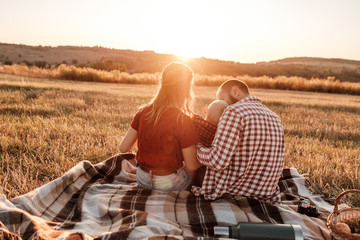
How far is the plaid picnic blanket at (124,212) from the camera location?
2.29m

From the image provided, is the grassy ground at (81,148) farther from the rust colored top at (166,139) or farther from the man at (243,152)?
the rust colored top at (166,139)

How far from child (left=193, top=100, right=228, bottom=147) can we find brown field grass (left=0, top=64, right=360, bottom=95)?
70.8 feet

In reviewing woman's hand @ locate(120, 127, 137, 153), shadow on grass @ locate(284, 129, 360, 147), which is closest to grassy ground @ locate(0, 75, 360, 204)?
shadow on grass @ locate(284, 129, 360, 147)

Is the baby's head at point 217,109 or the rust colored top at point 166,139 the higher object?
the baby's head at point 217,109

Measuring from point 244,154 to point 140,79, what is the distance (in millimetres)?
22781

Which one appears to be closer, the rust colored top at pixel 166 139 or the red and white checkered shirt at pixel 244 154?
the red and white checkered shirt at pixel 244 154

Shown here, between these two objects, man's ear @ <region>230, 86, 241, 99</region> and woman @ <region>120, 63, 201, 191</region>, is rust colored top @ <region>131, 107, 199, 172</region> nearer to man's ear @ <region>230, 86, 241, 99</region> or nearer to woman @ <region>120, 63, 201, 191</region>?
woman @ <region>120, 63, 201, 191</region>

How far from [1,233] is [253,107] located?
7.96 ft

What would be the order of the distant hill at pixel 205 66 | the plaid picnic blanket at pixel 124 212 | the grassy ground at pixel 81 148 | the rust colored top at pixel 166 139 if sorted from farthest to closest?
the distant hill at pixel 205 66, the grassy ground at pixel 81 148, the rust colored top at pixel 166 139, the plaid picnic blanket at pixel 124 212

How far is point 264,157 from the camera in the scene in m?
3.01

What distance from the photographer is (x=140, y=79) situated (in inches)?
987

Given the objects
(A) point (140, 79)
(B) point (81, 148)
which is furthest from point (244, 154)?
(A) point (140, 79)

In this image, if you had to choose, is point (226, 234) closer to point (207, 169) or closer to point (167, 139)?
point (207, 169)

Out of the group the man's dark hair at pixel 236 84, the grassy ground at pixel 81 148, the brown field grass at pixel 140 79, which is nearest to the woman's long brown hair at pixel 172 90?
the man's dark hair at pixel 236 84
